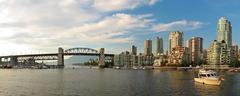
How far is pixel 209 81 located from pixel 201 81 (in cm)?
570

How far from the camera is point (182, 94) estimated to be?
72500mm

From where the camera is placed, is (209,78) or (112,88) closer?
(112,88)

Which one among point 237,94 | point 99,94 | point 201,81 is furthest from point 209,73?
point 99,94

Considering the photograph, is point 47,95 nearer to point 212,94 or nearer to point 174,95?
point 174,95

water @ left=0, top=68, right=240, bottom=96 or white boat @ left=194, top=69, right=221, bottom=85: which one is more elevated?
white boat @ left=194, top=69, right=221, bottom=85

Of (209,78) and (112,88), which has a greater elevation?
(209,78)

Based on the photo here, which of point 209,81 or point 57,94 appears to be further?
point 209,81

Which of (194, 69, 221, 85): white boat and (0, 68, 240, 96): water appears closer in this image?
(0, 68, 240, 96): water

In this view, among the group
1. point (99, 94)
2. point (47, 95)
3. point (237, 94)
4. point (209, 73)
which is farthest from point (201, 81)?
point (47, 95)

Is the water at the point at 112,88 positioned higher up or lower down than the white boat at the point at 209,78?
lower down

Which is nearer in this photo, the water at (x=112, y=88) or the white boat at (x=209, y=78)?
the water at (x=112, y=88)

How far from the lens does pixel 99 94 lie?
7119 centimetres

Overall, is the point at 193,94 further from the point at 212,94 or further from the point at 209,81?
the point at 209,81

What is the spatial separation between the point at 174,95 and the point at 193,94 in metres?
4.59
